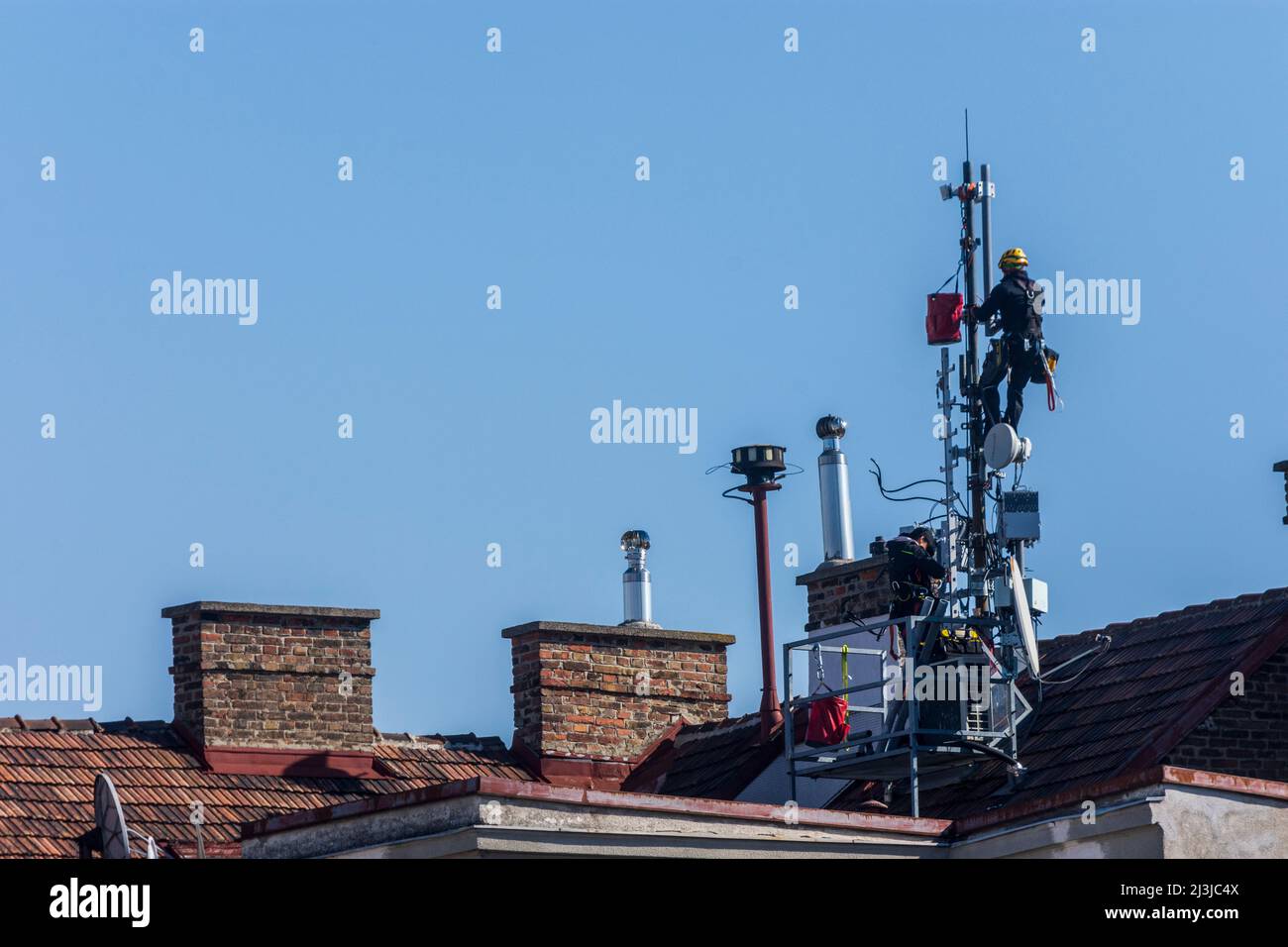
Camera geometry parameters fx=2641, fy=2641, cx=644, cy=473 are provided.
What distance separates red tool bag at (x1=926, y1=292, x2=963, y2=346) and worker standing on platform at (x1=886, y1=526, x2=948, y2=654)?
6.91 ft

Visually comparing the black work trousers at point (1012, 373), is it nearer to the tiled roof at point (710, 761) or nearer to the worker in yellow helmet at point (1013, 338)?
the worker in yellow helmet at point (1013, 338)

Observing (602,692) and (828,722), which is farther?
(602,692)

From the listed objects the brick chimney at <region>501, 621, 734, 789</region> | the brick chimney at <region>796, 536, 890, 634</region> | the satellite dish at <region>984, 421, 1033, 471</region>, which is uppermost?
the satellite dish at <region>984, 421, 1033, 471</region>

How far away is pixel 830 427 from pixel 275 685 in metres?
6.21

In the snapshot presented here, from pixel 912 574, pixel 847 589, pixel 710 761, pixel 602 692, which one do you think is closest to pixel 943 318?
pixel 912 574

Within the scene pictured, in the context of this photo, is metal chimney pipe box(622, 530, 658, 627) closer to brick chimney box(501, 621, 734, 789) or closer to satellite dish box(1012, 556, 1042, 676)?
brick chimney box(501, 621, 734, 789)

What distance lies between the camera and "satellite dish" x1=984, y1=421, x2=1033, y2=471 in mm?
22141

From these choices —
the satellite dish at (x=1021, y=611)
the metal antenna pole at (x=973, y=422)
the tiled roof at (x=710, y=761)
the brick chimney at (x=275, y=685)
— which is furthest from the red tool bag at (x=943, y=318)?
the brick chimney at (x=275, y=685)

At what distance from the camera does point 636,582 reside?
29609 millimetres

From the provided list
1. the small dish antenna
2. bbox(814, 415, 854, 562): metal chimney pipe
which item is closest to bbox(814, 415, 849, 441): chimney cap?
bbox(814, 415, 854, 562): metal chimney pipe

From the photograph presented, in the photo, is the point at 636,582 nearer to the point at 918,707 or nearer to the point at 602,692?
the point at 602,692

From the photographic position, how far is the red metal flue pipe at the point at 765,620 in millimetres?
25875

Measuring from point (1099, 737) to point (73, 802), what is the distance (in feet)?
30.0
